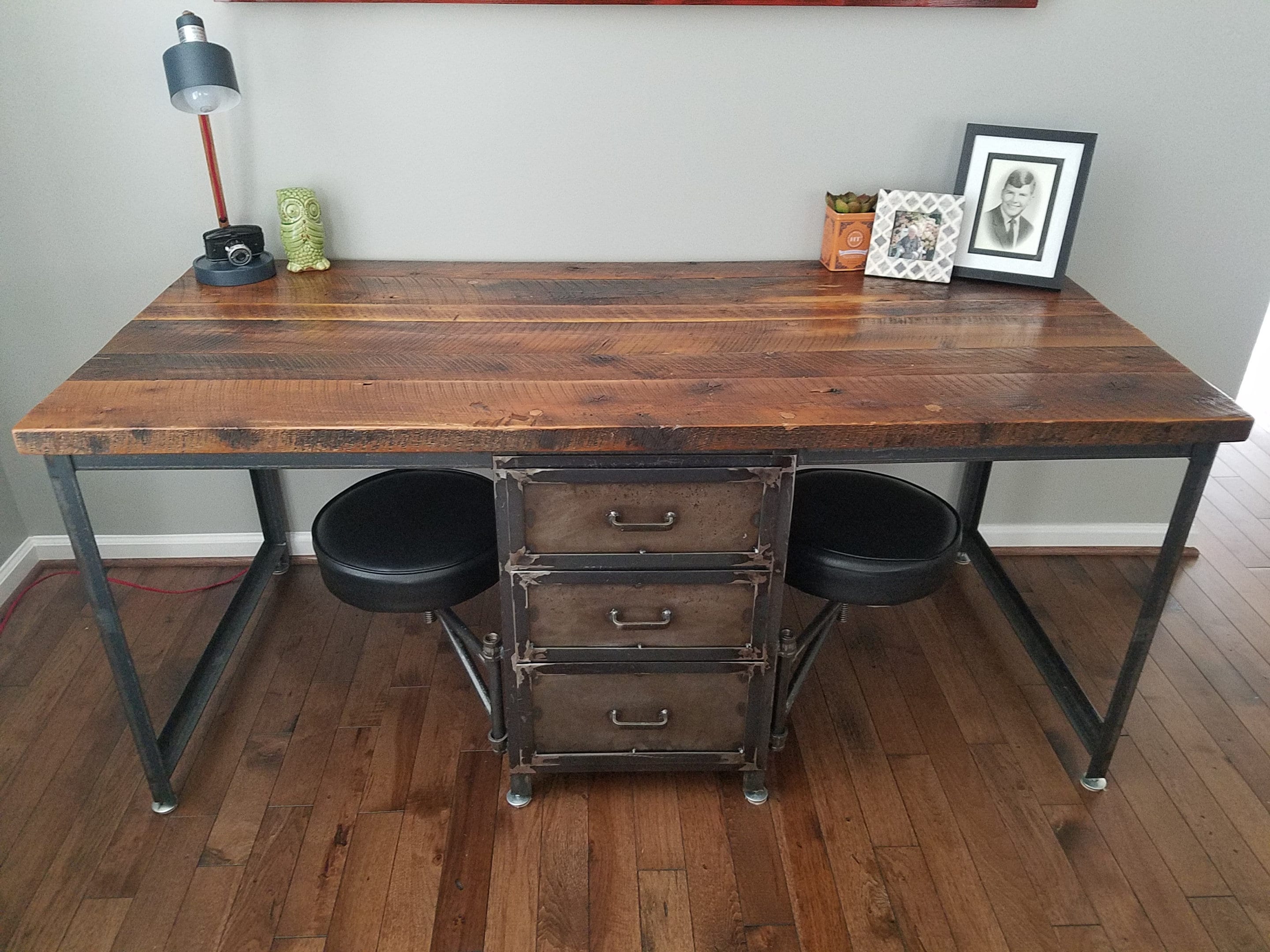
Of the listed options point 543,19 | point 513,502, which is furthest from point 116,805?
point 543,19

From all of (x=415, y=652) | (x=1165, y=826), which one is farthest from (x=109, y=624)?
(x=1165, y=826)

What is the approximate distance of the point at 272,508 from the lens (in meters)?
2.37

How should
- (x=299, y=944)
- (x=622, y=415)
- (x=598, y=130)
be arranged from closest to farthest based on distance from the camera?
1. (x=622, y=415)
2. (x=299, y=944)
3. (x=598, y=130)

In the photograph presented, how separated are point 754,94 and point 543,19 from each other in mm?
448

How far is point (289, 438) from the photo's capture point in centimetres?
139

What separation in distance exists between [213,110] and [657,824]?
1.55 m

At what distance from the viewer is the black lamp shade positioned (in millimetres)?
1681

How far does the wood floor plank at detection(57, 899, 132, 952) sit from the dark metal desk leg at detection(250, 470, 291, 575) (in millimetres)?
940

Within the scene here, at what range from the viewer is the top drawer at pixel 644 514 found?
1.45m

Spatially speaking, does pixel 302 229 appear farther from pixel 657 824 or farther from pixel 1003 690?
pixel 1003 690

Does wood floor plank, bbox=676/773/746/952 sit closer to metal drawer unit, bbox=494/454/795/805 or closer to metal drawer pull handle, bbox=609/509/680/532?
metal drawer unit, bbox=494/454/795/805

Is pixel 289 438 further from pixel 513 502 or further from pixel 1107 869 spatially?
pixel 1107 869

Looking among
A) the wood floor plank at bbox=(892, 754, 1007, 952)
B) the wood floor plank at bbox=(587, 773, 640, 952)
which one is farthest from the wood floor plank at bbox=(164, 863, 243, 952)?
the wood floor plank at bbox=(892, 754, 1007, 952)

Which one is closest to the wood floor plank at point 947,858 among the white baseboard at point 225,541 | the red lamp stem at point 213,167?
the white baseboard at point 225,541
